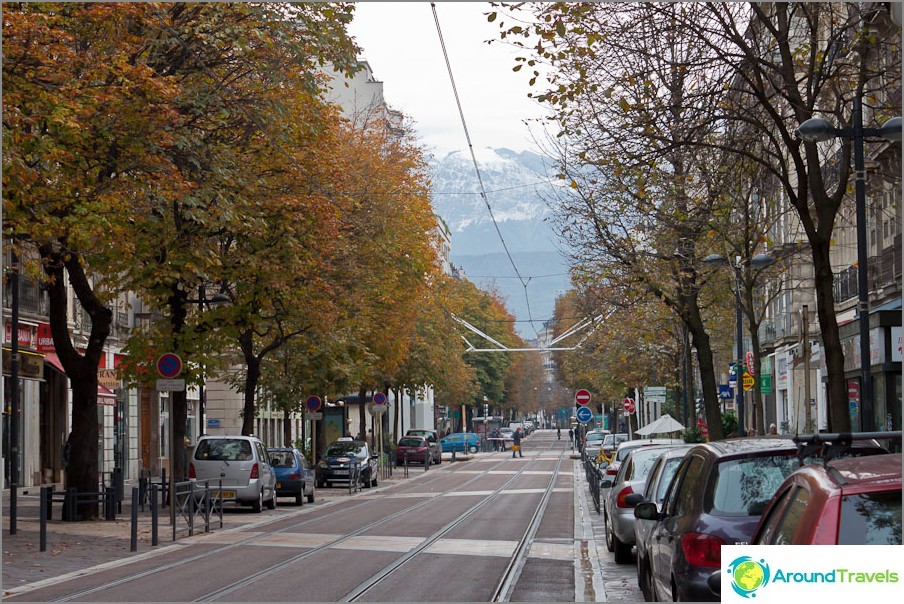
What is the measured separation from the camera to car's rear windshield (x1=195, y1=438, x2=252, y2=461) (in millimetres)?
31297

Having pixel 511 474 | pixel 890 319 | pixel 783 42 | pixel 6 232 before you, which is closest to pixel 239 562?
pixel 6 232

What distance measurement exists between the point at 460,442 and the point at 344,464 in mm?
46321

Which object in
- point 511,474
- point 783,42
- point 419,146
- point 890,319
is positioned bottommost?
point 511,474

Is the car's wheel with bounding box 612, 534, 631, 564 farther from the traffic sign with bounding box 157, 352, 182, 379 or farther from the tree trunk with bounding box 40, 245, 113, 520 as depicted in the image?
the tree trunk with bounding box 40, 245, 113, 520

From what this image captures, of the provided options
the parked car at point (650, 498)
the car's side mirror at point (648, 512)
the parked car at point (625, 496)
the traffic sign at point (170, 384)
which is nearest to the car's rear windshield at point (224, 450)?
the traffic sign at point (170, 384)

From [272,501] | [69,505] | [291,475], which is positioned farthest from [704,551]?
[291,475]

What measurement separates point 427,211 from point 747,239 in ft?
72.0

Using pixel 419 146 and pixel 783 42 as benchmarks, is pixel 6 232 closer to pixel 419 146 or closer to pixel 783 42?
pixel 783 42

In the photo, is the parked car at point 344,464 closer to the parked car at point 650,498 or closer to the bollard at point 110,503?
the bollard at point 110,503

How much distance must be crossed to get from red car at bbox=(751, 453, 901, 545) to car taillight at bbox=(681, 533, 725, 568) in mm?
2829

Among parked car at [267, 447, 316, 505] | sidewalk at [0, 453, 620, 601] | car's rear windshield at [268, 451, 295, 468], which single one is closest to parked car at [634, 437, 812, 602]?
sidewalk at [0, 453, 620, 601]

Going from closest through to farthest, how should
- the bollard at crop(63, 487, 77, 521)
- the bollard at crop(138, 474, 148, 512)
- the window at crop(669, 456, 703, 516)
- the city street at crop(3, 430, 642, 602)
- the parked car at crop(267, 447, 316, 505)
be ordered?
the window at crop(669, 456, 703, 516)
the city street at crop(3, 430, 642, 602)
the bollard at crop(63, 487, 77, 521)
the bollard at crop(138, 474, 148, 512)
the parked car at crop(267, 447, 316, 505)

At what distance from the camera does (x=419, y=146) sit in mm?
48438

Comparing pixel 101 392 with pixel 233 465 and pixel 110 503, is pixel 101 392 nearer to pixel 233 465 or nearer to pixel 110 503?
pixel 233 465
